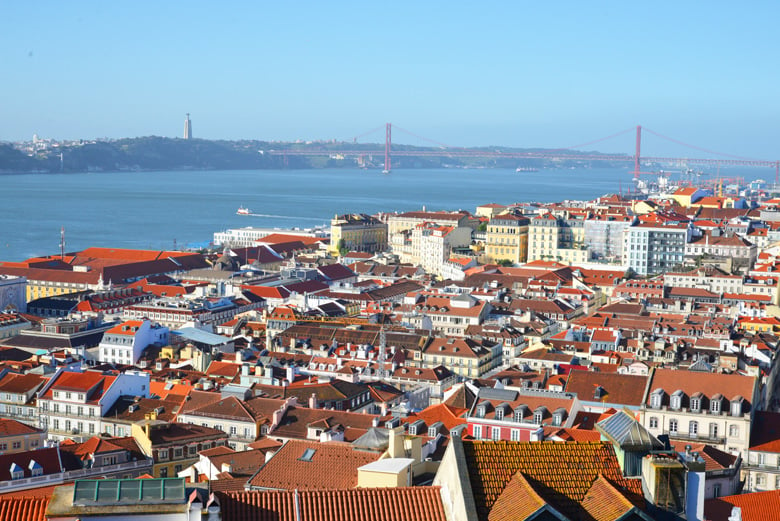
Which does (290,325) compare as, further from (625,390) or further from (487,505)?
(487,505)

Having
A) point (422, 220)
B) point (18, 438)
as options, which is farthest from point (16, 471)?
point (422, 220)

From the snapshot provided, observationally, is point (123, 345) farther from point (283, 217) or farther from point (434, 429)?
point (283, 217)

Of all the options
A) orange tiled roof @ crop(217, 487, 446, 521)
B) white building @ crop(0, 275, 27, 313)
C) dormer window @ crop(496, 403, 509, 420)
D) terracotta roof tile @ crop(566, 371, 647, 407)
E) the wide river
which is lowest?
the wide river

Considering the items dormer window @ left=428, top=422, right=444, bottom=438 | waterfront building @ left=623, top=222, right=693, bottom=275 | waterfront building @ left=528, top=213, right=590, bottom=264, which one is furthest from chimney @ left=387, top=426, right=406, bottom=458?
waterfront building @ left=528, top=213, right=590, bottom=264

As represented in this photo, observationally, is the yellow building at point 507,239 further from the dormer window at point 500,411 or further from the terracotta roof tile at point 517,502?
the terracotta roof tile at point 517,502

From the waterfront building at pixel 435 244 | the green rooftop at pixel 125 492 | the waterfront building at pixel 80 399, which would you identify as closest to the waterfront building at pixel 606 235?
the waterfront building at pixel 435 244

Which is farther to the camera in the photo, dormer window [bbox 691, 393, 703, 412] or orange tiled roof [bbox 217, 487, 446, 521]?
dormer window [bbox 691, 393, 703, 412]

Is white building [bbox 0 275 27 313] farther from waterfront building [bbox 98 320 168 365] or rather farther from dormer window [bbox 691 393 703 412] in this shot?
dormer window [bbox 691 393 703 412]

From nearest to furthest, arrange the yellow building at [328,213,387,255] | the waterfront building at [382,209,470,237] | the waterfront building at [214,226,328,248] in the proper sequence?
the waterfront building at [382,209,470,237]
the yellow building at [328,213,387,255]
the waterfront building at [214,226,328,248]
